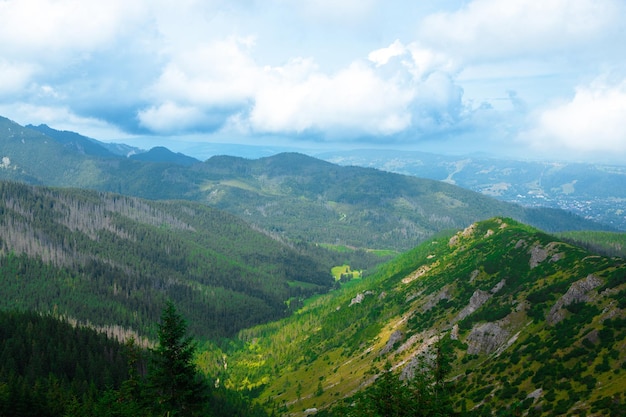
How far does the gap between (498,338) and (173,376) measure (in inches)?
3195

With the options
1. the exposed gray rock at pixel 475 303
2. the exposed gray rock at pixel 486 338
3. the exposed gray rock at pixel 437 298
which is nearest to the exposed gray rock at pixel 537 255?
the exposed gray rock at pixel 475 303

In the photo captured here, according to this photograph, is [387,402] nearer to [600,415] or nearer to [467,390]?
[600,415]

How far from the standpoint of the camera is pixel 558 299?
96500mm

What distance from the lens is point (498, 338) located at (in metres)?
99.9

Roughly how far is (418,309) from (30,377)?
124408mm

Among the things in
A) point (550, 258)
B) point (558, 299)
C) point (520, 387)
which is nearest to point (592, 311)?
point (558, 299)

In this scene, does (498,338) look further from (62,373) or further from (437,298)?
(62,373)

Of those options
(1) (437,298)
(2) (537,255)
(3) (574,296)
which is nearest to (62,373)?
(1) (437,298)

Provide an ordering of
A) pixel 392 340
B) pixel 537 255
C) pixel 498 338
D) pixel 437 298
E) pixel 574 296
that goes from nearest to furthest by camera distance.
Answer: pixel 574 296 < pixel 498 338 < pixel 537 255 < pixel 392 340 < pixel 437 298

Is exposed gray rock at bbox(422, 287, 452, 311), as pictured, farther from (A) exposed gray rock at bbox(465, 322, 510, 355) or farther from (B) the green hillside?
(A) exposed gray rock at bbox(465, 322, 510, 355)

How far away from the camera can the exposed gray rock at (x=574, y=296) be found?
294ft

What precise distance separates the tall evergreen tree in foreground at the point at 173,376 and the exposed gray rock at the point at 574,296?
252ft

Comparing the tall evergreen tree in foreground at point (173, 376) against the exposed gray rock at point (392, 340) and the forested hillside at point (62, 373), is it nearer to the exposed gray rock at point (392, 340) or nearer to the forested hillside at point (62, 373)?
the forested hillside at point (62, 373)

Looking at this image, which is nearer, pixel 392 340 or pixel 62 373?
pixel 62 373
